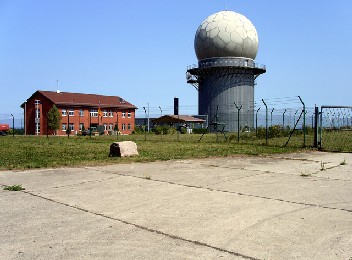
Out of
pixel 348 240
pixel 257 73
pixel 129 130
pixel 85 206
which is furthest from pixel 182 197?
pixel 129 130

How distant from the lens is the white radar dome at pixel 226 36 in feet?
160

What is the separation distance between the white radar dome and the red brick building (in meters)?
18.9

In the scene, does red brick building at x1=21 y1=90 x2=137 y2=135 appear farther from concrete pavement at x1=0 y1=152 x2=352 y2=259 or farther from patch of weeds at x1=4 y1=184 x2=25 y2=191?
concrete pavement at x1=0 y1=152 x2=352 y2=259

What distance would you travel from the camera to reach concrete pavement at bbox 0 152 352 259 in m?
3.85

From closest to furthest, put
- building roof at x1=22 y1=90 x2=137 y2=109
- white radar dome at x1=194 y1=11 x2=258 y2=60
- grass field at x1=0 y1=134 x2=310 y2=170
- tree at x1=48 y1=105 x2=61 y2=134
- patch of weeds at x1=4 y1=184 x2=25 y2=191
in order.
→ 1. patch of weeds at x1=4 y1=184 x2=25 y2=191
2. grass field at x1=0 y1=134 x2=310 y2=170
3. white radar dome at x1=194 y1=11 x2=258 y2=60
4. tree at x1=48 y1=105 x2=61 y2=134
5. building roof at x1=22 y1=90 x2=137 y2=109

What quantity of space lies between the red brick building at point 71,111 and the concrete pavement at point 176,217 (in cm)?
4899

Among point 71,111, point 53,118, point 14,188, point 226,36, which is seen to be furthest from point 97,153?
point 71,111

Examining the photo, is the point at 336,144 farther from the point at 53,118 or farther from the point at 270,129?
the point at 53,118

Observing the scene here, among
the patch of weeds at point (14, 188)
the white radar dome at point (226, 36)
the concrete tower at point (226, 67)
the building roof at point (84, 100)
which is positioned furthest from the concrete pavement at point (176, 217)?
the building roof at point (84, 100)

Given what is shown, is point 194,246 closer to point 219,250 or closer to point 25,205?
point 219,250

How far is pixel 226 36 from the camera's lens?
1927 inches

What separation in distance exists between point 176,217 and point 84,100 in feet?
192

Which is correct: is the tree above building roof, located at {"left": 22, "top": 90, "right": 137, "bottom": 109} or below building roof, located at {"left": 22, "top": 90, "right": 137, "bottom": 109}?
below

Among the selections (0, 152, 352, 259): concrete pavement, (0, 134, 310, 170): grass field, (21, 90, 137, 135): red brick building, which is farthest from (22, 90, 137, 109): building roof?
(0, 152, 352, 259): concrete pavement
